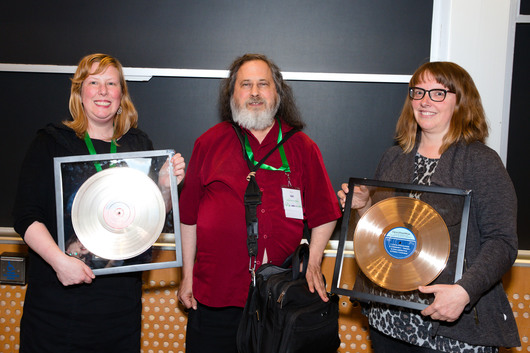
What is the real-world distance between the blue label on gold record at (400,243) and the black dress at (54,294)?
127 centimetres

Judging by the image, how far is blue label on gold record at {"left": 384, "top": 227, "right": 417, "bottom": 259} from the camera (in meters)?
1.84

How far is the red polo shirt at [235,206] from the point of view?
234 cm

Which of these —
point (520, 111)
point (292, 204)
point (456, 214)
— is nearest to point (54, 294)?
point (292, 204)

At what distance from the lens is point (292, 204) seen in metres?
2.35

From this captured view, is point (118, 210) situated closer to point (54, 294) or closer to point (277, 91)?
point (54, 294)

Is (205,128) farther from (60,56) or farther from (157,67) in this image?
(60,56)

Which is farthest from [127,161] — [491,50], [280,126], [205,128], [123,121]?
[491,50]

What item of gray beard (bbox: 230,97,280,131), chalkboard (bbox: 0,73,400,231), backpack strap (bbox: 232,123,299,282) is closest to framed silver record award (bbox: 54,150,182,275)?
backpack strap (bbox: 232,123,299,282)

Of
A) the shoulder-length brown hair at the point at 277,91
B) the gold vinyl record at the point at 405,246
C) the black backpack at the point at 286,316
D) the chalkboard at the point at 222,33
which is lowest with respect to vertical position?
the black backpack at the point at 286,316

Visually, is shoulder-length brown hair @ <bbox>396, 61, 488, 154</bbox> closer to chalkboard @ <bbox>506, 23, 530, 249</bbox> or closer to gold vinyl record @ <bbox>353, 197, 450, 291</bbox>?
gold vinyl record @ <bbox>353, 197, 450, 291</bbox>

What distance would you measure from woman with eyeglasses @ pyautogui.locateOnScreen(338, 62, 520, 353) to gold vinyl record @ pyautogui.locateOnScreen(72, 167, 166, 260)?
3.13 ft

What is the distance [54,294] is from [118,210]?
493 millimetres

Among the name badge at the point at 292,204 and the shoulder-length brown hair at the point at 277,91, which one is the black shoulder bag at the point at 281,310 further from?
the shoulder-length brown hair at the point at 277,91

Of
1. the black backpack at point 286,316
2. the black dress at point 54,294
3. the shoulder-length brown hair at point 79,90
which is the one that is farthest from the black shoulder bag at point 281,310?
the shoulder-length brown hair at point 79,90
